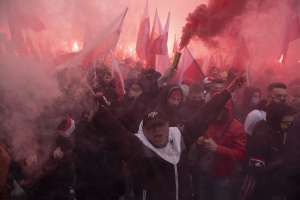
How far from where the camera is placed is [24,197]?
380cm

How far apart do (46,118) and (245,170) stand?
2.22 metres

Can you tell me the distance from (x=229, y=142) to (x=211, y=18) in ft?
8.95

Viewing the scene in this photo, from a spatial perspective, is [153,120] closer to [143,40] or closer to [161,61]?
[161,61]

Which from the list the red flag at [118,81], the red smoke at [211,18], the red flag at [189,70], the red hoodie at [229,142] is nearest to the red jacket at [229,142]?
the red hoodie at [229,142]

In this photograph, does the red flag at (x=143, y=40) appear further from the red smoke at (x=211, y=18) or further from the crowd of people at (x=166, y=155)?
the crowd of people at (x=166, y=155)

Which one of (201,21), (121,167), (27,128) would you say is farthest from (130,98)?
(201,21)

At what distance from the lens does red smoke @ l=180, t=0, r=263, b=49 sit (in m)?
5.80

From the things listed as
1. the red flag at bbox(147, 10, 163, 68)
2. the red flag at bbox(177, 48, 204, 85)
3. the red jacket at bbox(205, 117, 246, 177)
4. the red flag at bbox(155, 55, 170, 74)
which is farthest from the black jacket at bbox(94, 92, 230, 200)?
the red flag at bbox(147, 10, 163, 68)

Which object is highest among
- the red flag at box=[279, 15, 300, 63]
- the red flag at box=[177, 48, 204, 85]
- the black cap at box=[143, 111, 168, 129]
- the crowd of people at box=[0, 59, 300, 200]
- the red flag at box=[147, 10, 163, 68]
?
the red flag at box=[279, 15, 300, 63]

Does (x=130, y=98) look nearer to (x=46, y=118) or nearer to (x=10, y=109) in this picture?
(x=46, y=118)

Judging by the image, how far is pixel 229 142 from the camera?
4039mm

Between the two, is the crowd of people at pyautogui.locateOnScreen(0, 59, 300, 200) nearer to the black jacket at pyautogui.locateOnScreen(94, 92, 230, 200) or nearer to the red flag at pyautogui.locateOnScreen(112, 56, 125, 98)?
the black jacket at pyautogui.locateOnScreen(94, 92, 230, 200)

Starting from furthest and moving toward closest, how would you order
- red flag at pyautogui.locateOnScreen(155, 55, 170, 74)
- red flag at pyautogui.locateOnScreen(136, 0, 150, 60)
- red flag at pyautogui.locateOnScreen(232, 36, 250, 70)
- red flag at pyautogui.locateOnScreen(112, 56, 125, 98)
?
red flag at pyautogui.locateOnScreen(136, 0, 150, 60) → red flag at pyautogui.locateOnScreen(155, 55, 170, 74) → red flag at pyautogui.locateOnScreen(232, 36, 250, 70) → red flag at pyautogui.locateOnScreen(112, 56, 125, 98)

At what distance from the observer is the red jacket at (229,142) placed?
158 inches
